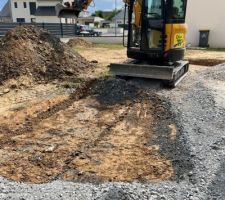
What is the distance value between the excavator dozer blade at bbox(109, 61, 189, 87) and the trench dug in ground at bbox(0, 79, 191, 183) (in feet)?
1.44

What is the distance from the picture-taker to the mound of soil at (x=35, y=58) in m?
9.71

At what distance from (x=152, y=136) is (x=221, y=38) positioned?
54.0 feet

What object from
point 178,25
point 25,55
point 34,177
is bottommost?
point 34,177

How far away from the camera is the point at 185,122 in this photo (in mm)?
6516

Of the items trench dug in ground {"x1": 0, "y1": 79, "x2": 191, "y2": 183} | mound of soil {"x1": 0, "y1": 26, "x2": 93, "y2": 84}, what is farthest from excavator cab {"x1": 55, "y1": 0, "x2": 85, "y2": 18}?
trench dug in ground {"x1": 0, "y1": 79, "x2": 191, "y2": 183}

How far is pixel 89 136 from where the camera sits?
6.15m

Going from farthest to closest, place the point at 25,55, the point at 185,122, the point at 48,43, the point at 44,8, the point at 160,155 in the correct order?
the point at 44,8 → the point at 48,43 → the point at 25,55 → the point at 185,122 → the point at 160,155

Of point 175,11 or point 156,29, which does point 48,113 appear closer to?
point 156,29

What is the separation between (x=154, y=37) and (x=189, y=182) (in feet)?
17.3

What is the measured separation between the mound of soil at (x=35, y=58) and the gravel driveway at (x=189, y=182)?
14.2ft

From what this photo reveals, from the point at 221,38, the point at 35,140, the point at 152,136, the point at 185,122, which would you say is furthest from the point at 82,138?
the point at 221,38

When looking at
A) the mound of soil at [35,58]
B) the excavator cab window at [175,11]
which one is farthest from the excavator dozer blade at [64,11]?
the excavator cab window at [175,11]

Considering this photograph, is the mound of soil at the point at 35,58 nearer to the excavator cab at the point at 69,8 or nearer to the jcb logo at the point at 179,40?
the excavator cab at the point at 69,8

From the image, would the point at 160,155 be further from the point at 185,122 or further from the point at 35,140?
the point at 35,140
